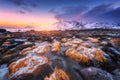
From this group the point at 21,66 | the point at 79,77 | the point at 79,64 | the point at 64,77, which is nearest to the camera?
the point at 64,77

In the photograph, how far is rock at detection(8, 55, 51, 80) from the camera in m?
13.1

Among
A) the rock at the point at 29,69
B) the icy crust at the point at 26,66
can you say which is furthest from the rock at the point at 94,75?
the icy crust at the point at 26,66

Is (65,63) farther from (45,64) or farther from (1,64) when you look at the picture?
(1,64)

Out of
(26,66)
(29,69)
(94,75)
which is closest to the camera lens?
(94,75)

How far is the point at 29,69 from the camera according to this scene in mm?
14156

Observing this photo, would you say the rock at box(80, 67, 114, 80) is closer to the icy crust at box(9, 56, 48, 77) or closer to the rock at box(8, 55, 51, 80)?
the rock at box(8, 55, 51, 80)

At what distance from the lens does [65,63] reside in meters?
17.9

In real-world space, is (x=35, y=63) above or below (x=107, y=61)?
above

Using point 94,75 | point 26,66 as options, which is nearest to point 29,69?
point 26,66

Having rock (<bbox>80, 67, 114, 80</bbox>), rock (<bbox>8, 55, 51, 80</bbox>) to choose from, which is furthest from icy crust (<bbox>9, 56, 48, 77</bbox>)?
rock (<bbox>80, 67, 114, 80</bbox>)

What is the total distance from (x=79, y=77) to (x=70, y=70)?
2.10 meters

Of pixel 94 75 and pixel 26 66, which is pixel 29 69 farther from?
pixel 94 75

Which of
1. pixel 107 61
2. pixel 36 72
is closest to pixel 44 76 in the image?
pixel 36 72

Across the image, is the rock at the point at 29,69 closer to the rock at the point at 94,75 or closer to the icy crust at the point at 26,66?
the icy crust at the point at 26,66
